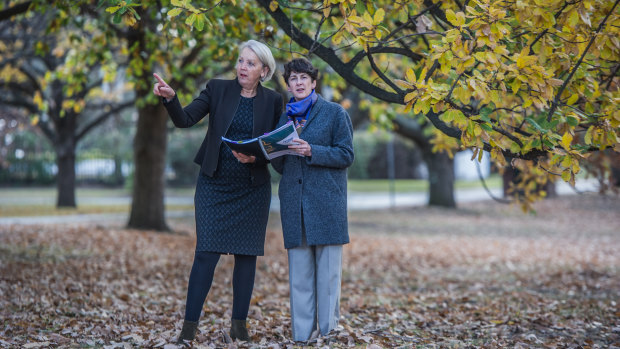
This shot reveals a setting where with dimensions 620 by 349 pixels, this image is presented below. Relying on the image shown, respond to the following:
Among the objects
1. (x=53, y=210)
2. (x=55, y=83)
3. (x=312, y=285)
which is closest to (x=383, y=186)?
(x=53, y=210)

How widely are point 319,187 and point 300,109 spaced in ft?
1.76

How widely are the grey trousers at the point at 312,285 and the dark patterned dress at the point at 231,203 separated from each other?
332 mm

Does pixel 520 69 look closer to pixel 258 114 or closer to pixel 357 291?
pixel 258 114

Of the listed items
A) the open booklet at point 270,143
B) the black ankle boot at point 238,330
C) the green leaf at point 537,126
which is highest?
the green leaf at point 537,126

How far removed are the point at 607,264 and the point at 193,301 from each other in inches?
327

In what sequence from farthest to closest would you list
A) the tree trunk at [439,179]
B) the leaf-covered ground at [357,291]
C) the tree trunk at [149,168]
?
1. the tree trunk at [439,179]
2. the tree trunk at [149,168]
3. the leaf-covered ground at [357,291]

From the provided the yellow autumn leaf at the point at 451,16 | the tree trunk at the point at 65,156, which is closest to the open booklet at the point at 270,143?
the yellow autumn leaf at the point at 451,16

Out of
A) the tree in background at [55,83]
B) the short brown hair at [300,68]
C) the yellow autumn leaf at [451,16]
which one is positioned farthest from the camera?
the tree in background at [55,83]

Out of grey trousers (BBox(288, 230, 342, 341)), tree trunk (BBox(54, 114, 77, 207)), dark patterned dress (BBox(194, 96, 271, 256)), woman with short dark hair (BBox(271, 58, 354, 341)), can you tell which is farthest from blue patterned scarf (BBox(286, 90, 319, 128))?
tree trunk (BBox(54, 114, 77, 207))

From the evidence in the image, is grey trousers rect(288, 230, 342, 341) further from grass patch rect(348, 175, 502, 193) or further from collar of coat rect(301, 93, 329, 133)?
grass patch rect(348, 175, 502, 193)

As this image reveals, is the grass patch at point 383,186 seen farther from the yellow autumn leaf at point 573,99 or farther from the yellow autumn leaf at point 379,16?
the yellow autumn leaf at point 379,16

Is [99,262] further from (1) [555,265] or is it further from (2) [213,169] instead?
(1) [555,265]

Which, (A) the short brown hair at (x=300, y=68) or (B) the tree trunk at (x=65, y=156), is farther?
(B) the tree trunk at (x=65, y=156)

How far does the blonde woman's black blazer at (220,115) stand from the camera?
13.8 ft
